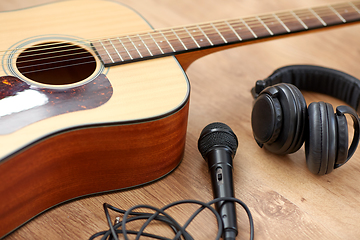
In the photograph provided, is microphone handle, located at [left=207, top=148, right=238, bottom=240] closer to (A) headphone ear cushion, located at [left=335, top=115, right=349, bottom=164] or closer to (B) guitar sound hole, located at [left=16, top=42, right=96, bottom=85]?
(A) headphone ear cushion, located at [left=335, top=115, right=349, bottom=164]

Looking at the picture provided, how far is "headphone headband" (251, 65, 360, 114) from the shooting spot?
0.98 m

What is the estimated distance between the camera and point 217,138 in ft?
2.66

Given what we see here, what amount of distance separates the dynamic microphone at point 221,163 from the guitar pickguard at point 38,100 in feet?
0.82

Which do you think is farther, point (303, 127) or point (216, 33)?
point (216, 33)

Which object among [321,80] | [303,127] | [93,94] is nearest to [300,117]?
[303,127]

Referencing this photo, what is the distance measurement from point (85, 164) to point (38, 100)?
17 cm

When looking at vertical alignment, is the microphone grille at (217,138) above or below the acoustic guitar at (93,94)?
below

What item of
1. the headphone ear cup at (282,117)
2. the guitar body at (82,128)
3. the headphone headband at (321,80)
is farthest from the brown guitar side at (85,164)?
the headphone headband at (321,80)

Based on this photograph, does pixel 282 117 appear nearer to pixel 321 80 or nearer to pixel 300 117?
pixel 300 117

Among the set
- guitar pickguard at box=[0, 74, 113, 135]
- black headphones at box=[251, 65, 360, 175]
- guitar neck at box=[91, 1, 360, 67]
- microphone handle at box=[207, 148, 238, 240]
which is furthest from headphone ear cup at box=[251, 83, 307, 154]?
guitar pickguard at box=[0, 74, 113, 135]

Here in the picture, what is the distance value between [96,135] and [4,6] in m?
0.88

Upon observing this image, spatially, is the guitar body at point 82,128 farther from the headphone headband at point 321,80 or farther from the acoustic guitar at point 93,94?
the headphone headband at point 321,80

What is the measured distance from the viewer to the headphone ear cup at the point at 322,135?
0.75 m

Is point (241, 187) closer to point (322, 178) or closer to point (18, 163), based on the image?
point (322, 178)
